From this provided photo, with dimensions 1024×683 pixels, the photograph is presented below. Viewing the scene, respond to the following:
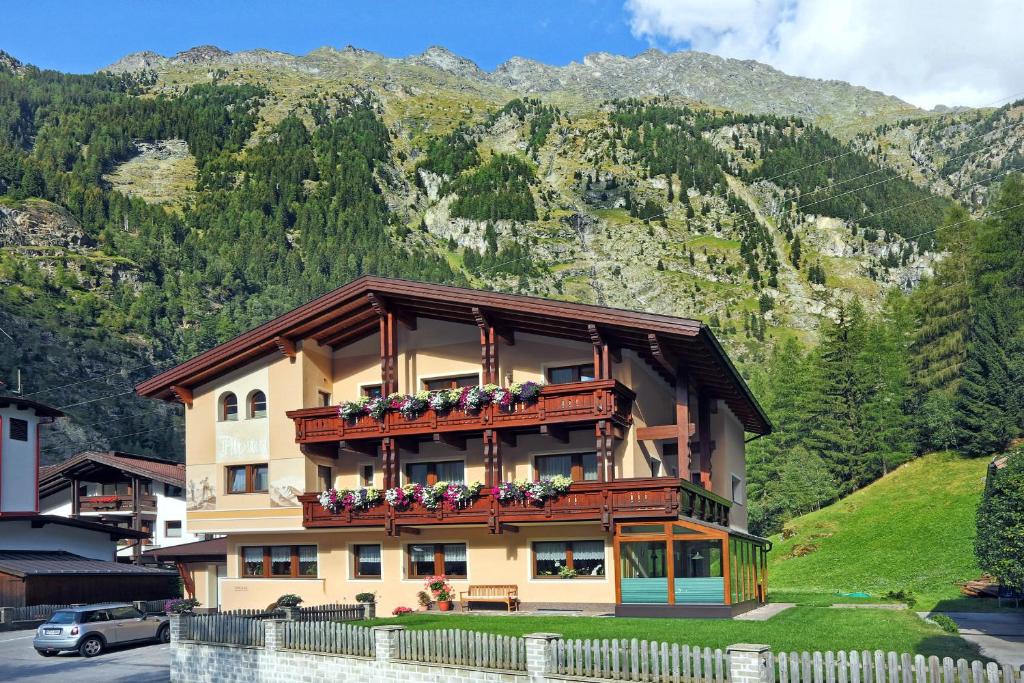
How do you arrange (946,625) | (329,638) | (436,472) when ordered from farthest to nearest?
(436,472) → (946,625) → (329,638)

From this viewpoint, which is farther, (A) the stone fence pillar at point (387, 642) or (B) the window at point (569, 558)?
(B) the window at point (569, 558)

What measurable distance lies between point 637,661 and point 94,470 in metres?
52.9

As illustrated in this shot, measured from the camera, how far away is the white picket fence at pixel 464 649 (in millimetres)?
20375

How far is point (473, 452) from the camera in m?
36.5

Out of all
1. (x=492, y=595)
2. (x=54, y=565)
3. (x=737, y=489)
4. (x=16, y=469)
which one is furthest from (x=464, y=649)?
(x=16, y=469)

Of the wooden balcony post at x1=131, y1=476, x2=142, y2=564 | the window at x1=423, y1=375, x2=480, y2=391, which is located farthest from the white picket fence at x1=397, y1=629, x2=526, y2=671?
the wooden balcony post at x1=131, y1=476, x2=142, y2=564

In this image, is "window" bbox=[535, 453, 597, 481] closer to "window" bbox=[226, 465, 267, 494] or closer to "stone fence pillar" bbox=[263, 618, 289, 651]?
"window" bbox=[226, 465, 267, 494]

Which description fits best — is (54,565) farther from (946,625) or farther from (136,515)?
(946,625)

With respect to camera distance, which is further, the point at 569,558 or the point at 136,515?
the point at 136,515

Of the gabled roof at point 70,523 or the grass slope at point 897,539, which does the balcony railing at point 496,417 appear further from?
the gabled roof at point 70,523

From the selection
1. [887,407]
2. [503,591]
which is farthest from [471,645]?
[887,407]

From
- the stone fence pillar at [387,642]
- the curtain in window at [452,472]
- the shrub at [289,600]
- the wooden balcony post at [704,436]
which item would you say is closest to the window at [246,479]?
the shrub at [289,600]

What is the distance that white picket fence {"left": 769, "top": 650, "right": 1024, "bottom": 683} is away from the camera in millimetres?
14461

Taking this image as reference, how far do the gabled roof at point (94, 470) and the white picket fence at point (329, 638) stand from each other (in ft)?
129
